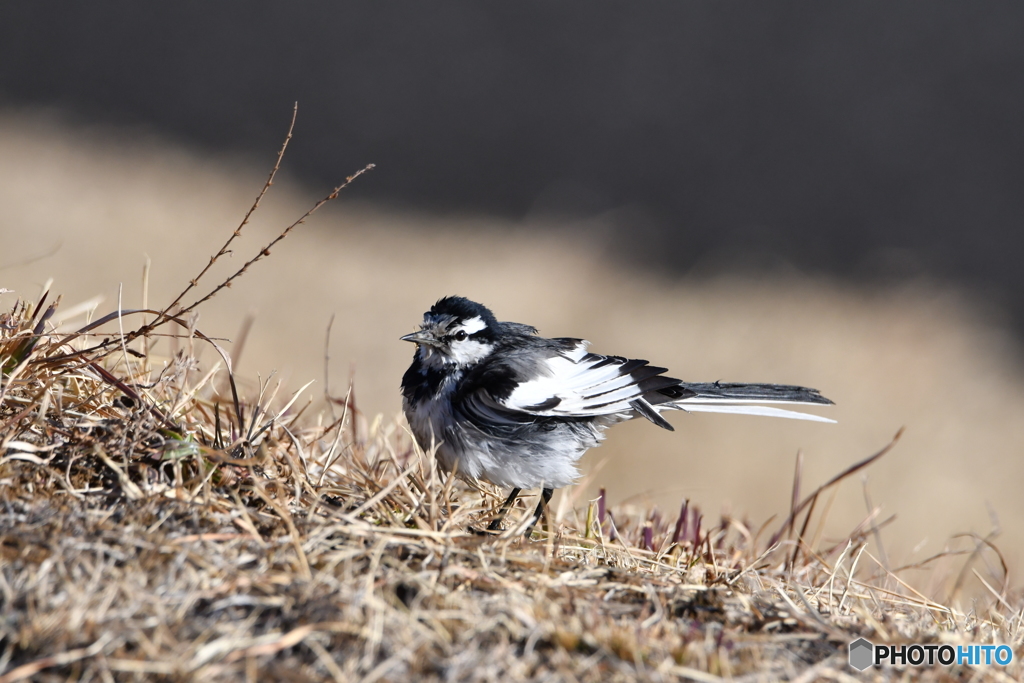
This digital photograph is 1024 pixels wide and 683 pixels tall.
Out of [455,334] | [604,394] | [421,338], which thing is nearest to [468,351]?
[455,334]

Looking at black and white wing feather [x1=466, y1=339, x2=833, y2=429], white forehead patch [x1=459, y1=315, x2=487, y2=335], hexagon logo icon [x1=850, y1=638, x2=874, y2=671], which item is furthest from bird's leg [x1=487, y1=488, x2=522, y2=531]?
hexagon logo icon [x1=850, y1=638, x2=874, y2=671]

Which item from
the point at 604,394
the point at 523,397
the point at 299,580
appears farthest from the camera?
the point at 604,394

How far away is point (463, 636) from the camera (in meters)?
1.72

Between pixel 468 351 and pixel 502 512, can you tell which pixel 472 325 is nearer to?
pixel 468 351

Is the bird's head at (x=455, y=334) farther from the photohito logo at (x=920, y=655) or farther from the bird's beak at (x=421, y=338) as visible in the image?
the photohito logo at (x=920, y=655)

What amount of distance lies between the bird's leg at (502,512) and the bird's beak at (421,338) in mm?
687

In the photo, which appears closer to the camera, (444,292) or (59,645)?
(59,645)

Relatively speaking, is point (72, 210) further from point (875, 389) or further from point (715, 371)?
point (875, 389)

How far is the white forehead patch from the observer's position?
3275mm

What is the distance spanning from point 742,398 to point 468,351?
3.85 feet

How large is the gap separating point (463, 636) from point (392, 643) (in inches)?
6.1

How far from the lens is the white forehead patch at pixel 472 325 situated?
3.28m

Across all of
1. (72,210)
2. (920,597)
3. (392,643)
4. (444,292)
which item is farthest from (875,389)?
(72,210)

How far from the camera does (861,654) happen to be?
191 cm
